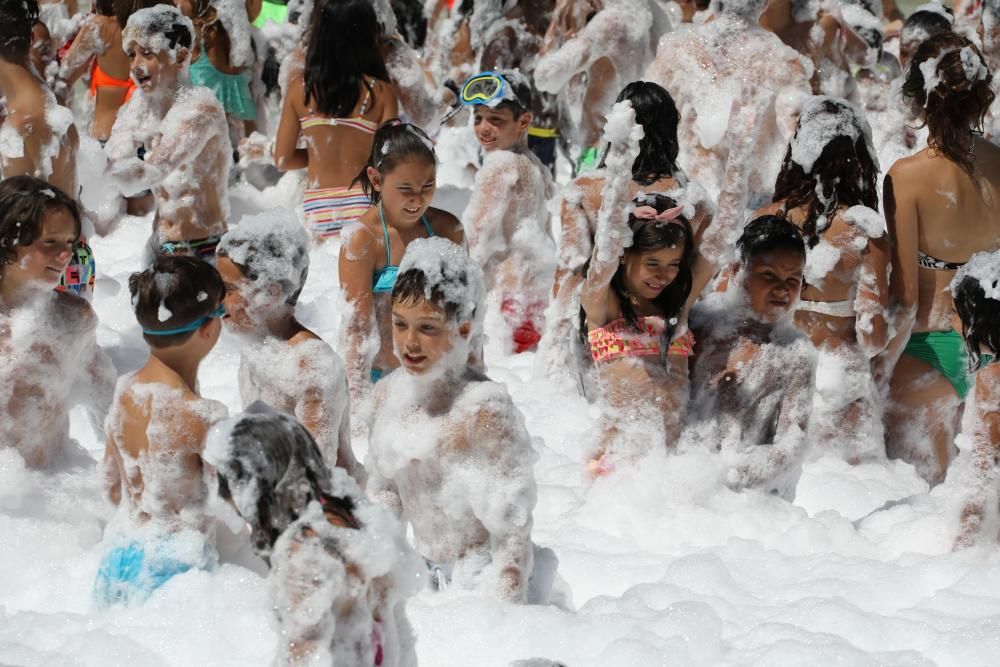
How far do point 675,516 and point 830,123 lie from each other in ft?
5.20

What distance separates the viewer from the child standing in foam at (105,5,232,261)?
6.16 metres

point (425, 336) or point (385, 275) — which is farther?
point (385, 275)

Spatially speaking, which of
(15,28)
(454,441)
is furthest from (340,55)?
(454,441)

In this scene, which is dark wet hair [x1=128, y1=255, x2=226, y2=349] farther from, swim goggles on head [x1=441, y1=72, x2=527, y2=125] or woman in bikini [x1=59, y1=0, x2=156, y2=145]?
woman in bikini [x1=59, y1=0, x2=156, y2=145]

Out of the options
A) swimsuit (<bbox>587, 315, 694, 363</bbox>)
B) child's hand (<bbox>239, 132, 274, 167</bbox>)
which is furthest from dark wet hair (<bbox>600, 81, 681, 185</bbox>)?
child's hand (<bbox>239, 132, 274, 167</bbox>)

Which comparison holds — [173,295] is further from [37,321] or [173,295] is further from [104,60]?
[104,60]

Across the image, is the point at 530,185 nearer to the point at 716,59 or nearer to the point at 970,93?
the point at 716,59

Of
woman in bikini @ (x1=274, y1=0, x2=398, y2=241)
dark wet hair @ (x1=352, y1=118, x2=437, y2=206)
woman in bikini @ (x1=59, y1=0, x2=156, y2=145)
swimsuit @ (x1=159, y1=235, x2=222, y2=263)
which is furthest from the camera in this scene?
woman in bikini @ (x1=59, y1=0, x2=156, y2=145)

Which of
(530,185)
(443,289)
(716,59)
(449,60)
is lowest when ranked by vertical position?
(449,60)

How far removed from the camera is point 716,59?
20.8 feet

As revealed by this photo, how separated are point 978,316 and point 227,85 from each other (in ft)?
19.8

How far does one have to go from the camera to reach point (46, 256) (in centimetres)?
448

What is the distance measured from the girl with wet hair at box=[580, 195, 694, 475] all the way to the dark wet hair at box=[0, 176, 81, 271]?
1.81m

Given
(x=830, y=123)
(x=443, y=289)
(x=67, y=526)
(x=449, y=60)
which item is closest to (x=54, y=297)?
(x=67, y=526)
